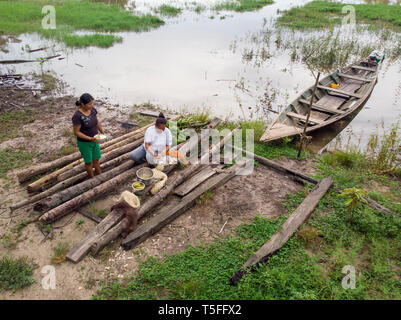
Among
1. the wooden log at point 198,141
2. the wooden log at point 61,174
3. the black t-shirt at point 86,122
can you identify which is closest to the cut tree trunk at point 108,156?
the wooden log at point 61,174

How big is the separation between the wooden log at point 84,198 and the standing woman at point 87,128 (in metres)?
0.42

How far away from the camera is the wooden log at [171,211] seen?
4.13 metres

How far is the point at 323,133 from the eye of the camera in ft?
27.4

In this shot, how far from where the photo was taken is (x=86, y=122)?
4.59 m

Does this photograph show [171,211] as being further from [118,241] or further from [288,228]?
[288,228]

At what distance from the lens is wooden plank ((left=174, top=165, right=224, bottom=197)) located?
511cm

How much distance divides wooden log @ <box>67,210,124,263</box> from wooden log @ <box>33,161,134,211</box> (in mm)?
985

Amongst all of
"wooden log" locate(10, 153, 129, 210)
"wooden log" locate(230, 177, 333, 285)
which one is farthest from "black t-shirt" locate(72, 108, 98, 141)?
"wooden log" locate(230, 177, 333, 285)

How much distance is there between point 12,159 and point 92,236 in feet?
10.7

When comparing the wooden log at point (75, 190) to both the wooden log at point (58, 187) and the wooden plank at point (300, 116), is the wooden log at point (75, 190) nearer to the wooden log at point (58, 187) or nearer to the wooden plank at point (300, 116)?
the wooden log at point (58, 187)

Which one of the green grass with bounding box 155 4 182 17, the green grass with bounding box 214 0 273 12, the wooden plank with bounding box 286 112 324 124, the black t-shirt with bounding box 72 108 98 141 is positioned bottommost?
the wooden plank with bounding box 286 112 324 124

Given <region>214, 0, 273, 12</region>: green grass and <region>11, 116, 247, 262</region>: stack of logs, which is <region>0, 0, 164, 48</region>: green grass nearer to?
<region>214, 0, 273, 12</region>: green grass

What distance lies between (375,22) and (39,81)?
1997 centimetres
